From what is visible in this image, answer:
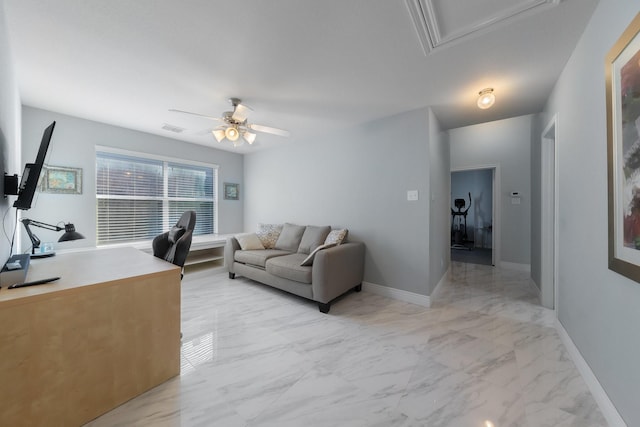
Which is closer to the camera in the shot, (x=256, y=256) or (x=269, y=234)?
(x=256, y=256)

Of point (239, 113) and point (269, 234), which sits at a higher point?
point (239, 113)

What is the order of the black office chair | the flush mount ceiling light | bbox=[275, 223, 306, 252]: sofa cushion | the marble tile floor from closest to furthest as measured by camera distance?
1. the marble tile floor
2. the black office chair
3. the flush mount ceiling light
4. bbox=[275, 223, 306, 252]: sofa cushion

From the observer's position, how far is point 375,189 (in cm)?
332

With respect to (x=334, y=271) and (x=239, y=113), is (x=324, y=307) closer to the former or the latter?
(x=334, y=271)

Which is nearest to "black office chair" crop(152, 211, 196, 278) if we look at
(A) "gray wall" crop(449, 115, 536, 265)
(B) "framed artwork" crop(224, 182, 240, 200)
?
(B) "framed artwork" crop(224, 182, 240, 200)

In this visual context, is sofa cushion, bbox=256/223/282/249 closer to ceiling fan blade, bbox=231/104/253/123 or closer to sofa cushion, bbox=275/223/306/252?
sofa cushion, bbox=275/223/306/252

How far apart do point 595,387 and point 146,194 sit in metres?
5.53

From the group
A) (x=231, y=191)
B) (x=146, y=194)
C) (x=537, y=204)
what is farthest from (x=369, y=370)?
(x=231, y=191)

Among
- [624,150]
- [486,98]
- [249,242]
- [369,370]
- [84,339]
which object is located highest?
[486,98]

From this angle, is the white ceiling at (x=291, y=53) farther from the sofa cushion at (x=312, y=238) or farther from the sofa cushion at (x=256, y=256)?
the sofa cushion at (x=256, y=256)

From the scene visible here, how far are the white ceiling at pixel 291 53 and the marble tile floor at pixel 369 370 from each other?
240 centimetres

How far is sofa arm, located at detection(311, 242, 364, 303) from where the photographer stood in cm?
268

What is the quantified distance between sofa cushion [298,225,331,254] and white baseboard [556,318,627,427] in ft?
8.77

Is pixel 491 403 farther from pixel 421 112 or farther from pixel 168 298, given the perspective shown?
pixel 421 112
